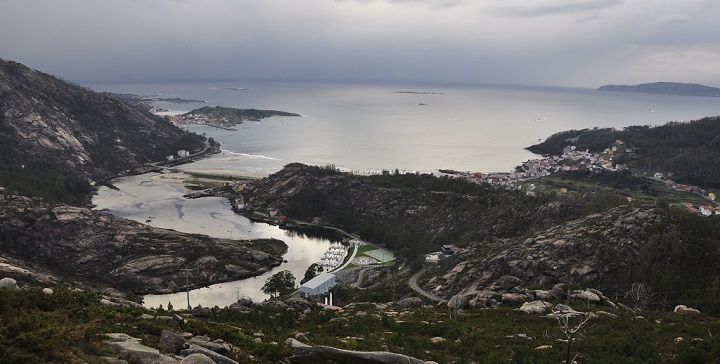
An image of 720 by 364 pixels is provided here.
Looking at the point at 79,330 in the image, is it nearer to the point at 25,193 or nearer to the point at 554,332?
the point at 554,332

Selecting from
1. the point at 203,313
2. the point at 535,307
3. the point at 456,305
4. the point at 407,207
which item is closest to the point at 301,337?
the point at 203,313

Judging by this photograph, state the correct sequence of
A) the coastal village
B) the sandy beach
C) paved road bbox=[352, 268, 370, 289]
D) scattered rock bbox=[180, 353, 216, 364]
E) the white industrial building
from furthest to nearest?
the sandy beach → the coastal village → paved road bbox=[352, 268, 370, 289] → the white industrial building → scattered rock bbox=[180, 353, 216, 364]

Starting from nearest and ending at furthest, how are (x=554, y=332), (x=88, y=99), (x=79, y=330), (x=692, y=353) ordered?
(x=79, y=330) < (x=692, y=353) < (x=554, y=332) < (x=88, y=99)

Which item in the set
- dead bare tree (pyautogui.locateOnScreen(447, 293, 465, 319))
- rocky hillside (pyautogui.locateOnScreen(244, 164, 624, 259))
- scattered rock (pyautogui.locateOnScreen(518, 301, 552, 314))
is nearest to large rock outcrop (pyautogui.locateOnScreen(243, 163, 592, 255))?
rocky hillside (pyautogui.locateOnScreen(244, 164, 624, 259))

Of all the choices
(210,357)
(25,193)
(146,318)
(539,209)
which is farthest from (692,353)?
(25,193)

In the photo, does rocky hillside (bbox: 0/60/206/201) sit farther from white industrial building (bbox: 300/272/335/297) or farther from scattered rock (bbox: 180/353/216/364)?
scattered rock (bbox: 180/353/216/364)

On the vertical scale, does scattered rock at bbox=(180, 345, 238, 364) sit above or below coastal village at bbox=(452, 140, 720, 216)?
above

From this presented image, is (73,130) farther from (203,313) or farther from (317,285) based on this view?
(203,313)
